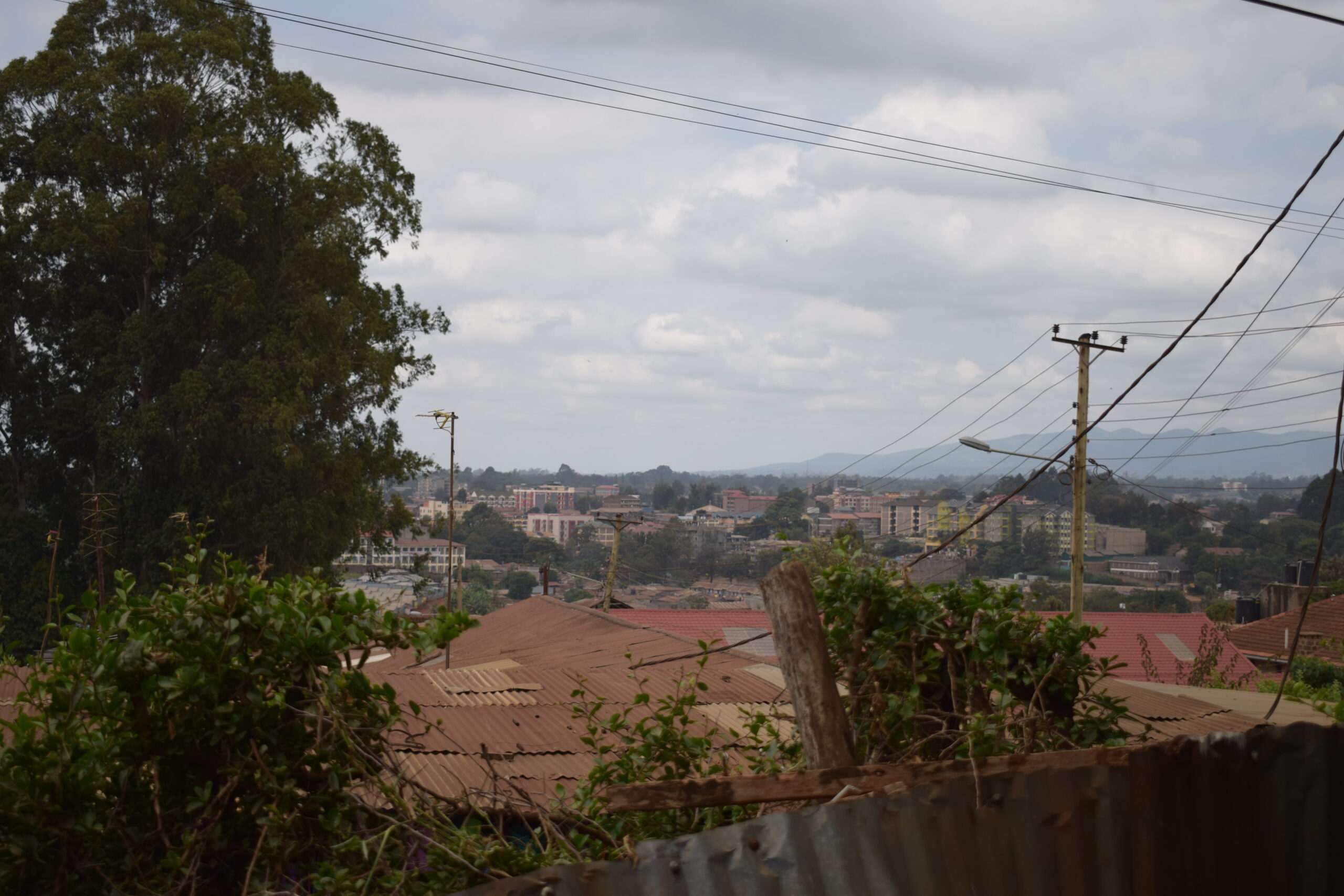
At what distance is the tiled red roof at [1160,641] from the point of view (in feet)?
61.2

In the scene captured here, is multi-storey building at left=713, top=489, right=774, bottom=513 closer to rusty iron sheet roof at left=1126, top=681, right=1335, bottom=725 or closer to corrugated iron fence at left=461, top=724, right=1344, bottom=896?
rusty iron sheet roof at left=1126, top=681, right=1335, bottom=725

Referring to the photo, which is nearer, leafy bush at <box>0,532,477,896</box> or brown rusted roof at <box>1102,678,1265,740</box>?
leafy bush at <box>0,532,477,896</box>

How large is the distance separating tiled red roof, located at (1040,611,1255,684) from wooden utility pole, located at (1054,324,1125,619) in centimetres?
512

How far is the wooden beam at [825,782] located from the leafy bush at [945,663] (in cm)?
95

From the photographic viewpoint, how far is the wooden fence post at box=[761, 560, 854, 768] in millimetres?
2668

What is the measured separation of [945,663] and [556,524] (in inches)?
2084

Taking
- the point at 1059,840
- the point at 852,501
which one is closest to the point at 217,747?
the point at 1059,840

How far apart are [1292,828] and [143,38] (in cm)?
1836

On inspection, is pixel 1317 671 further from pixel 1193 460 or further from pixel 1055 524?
pixel 1193 460

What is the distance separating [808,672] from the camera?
8.81 feet

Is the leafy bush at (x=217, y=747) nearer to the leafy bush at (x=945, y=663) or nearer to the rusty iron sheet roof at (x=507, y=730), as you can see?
the leafy bush at (x=945, y=663)

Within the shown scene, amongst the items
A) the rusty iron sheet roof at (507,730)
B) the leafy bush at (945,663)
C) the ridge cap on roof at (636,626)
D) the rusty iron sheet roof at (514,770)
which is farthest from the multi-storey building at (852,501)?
the leafy bush at (945,663)

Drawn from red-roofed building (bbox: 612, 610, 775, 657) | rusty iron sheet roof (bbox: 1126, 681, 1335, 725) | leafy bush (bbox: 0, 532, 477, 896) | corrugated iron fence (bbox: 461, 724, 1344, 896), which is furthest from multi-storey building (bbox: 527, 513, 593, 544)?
corrugated iron fence (bbox: 461, 724, 1344, 896)

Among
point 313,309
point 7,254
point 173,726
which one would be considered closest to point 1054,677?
point 173,726
